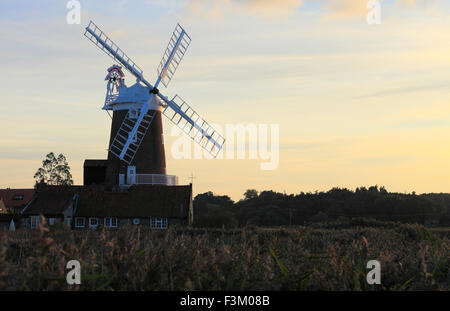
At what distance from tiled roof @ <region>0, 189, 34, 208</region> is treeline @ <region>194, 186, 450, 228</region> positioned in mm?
25445

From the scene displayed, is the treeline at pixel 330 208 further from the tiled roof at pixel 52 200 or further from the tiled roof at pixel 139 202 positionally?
the tiled roof at pixel 52 200

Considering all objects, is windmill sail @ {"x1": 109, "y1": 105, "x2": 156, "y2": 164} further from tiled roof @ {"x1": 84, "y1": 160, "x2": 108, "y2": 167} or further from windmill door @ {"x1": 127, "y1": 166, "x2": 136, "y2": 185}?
tiled roof @ {"x1": 84, "y1": 160, "x2": 108, "y2": 167}

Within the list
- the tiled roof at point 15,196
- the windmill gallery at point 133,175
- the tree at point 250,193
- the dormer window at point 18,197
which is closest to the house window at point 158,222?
the windmill gallery at point 133,175

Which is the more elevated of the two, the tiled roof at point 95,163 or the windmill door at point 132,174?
the tiled roof at point 95,163

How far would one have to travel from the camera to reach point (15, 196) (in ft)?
280

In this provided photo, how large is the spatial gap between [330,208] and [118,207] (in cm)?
3080

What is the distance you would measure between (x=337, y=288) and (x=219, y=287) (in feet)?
3.86

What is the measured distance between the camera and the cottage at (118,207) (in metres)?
44.3

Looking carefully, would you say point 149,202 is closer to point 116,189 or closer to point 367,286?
point 116,189

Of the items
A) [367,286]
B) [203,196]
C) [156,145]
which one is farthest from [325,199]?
[367,286]

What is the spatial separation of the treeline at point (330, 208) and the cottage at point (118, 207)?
14187 millimetres

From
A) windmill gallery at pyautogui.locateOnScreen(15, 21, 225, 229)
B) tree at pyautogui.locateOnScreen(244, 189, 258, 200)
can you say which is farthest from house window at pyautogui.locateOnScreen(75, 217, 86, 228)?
tree at pyautogui.locateOnScreen(244, 189, 258, 200)
